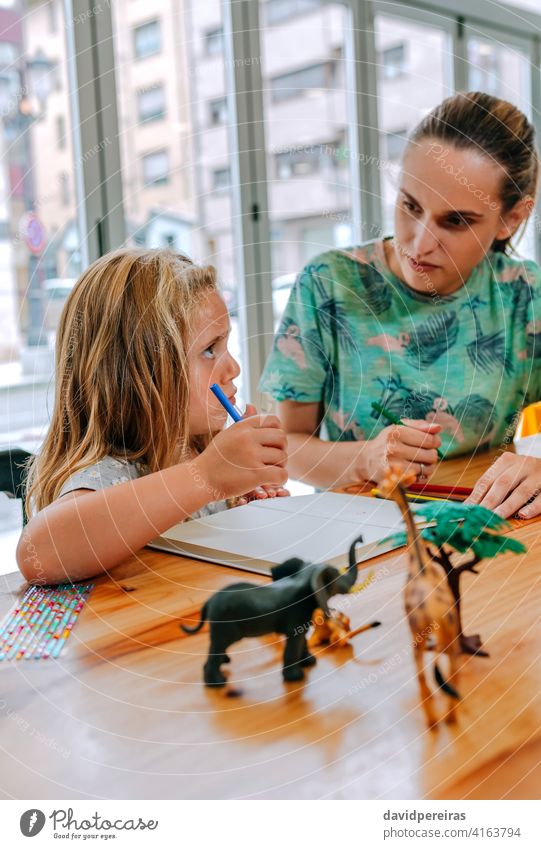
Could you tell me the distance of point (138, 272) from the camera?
80 centimetres

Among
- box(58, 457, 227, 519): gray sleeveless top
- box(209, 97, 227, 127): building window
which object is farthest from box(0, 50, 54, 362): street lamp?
box(58, 457, 227, 519): gray sleeveless top

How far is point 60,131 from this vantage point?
1536 millimetres

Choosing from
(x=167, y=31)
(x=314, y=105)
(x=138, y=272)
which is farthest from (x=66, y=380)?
(x=314, y=105)

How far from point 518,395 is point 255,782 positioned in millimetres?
880

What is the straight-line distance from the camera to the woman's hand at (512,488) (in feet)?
2.40

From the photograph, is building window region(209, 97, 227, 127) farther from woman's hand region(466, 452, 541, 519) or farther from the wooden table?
the wooden table

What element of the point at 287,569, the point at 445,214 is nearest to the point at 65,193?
the point at 445,214

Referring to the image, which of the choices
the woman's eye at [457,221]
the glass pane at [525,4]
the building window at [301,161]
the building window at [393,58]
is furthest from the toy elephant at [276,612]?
the glass pane at [525,4]

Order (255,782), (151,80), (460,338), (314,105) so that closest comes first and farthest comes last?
(255,782)
(460,338)
(151,80)
(314,105)

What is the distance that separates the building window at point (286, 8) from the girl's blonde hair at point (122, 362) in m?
1.48

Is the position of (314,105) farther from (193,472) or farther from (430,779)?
(430,779)

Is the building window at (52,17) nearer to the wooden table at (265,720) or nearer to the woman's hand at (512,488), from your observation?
the woman's hand at (512,488)

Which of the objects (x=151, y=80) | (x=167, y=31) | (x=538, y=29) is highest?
(x=538, y=29)

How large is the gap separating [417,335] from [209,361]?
0.37 meters
